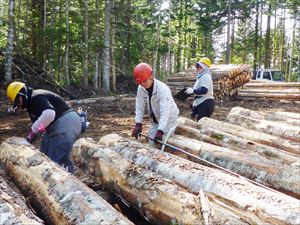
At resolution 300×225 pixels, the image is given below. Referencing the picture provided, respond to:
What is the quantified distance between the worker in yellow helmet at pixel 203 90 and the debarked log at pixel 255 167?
1.73 meters

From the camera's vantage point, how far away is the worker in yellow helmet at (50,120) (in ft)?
16.1

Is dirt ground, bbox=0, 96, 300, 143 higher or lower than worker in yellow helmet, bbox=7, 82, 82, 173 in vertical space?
lower

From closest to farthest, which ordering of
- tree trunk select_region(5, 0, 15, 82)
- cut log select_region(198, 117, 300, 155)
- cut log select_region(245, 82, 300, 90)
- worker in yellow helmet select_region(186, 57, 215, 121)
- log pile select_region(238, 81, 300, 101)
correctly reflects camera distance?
cut log select_region(198, 117, 300, 155), worker in yellow helmet select_region(186, 57, 215, 121), tree trunk select_region(5, 0, 15, 82), log pile select_region(238, 81, 300, 101), cut log select_region(245, 82, 300, 90)

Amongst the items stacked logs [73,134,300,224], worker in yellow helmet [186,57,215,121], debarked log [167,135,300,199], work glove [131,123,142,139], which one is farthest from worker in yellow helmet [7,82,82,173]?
worker in yellow helmet [186,57,215,121]

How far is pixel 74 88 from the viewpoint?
59.0 feet

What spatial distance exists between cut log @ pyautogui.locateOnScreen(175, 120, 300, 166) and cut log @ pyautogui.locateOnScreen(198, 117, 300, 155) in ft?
1.13

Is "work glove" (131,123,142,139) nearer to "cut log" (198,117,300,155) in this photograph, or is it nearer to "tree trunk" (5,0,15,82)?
"cut log" (198,117,300,155)

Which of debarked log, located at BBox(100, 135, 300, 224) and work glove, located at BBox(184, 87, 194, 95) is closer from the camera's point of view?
debarked log, located at BBox(100, 135, 300, 224)

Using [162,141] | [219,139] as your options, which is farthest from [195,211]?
[219,139]

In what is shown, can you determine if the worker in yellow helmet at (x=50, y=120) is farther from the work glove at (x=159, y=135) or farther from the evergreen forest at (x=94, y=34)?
the evergreen forest at (x=94, y=34)

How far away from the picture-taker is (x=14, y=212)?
10.1 ft

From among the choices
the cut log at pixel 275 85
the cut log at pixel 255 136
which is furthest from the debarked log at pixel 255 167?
the cut log at pixel 275 85

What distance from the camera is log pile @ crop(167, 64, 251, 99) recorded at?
15125 mm

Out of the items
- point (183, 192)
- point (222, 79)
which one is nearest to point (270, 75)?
point (222, 79)
